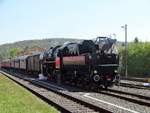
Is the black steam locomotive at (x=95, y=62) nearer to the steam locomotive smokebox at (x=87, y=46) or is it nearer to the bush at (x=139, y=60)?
the steam locomotive smokebox at (x=87, y=46)

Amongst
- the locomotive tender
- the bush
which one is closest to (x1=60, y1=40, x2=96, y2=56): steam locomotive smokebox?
the locomotive tender

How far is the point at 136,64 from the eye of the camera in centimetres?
6431

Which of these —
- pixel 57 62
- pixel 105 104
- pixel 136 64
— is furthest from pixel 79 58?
pixel 136 64

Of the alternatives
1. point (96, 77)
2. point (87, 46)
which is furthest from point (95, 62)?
point (87, 46)

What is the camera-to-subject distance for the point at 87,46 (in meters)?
28.2

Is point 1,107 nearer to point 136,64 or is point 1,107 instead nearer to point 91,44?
point 91,44

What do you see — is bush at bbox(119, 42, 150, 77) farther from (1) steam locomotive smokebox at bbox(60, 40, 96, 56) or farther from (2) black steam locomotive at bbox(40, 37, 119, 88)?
(2) black steam locomotive at bbox(40, 37, 119, 88)

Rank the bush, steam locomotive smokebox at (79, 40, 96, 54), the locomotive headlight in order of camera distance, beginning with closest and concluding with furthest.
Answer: the locomotive headlight < steam locomotive smokebox at (79, 40, 96, 54) < the bush

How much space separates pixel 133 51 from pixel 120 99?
4816cm

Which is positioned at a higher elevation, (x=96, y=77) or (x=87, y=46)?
(x=87, y=46)

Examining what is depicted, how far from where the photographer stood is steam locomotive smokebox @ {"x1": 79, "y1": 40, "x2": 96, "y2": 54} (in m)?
27.8

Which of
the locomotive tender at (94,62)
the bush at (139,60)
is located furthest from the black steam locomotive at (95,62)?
the bush at (139,60)

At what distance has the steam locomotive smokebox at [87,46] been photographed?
91.1 feet

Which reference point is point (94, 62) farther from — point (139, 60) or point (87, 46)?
point (139, 60)
